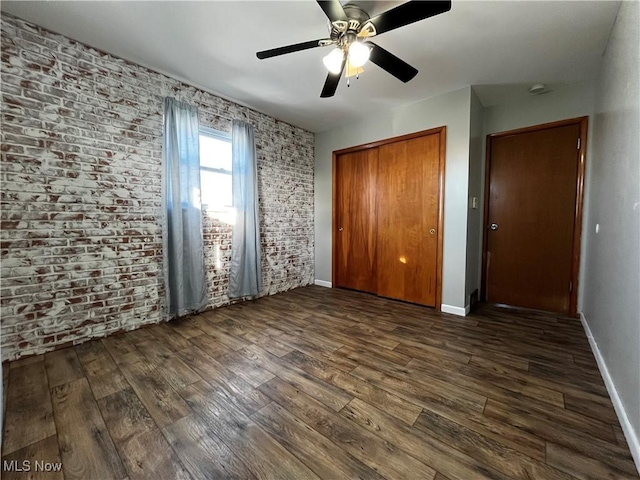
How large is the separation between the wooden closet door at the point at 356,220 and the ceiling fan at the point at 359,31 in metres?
1.73

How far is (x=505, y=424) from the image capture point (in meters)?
1.25

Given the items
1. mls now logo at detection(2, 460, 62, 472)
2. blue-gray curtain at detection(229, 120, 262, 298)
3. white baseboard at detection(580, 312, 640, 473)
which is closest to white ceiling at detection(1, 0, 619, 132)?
blue-gray curtain at detection(229, 120, 262, 298)

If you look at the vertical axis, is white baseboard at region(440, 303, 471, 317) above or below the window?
below

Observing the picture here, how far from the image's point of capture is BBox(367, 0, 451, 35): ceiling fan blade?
1256 millimetres

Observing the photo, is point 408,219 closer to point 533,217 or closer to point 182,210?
point 533,217

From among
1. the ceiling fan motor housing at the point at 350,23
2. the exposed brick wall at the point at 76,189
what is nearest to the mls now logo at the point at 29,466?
the exposed brick wall at the point at 76,189

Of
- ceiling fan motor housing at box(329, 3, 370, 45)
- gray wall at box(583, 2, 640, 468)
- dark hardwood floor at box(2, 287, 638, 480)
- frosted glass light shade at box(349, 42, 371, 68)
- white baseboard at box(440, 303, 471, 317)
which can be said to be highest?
ceiling fan motor housing at box(329, 3, 370, 45)

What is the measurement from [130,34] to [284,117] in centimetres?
187

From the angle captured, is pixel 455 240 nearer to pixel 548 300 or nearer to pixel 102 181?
pixel 548 300

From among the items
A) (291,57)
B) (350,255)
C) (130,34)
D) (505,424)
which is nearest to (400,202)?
(350,255)

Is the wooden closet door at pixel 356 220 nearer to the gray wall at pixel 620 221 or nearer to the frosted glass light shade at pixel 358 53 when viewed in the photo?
the frosted glass light shade at pixel 358 53

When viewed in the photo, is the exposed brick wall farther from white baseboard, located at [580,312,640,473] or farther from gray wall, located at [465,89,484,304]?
white baseboard, located at [580,312,640,473]

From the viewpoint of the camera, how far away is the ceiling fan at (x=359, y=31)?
1327 mm

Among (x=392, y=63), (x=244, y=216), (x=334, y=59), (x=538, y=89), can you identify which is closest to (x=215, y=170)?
(x=244, y=216)
